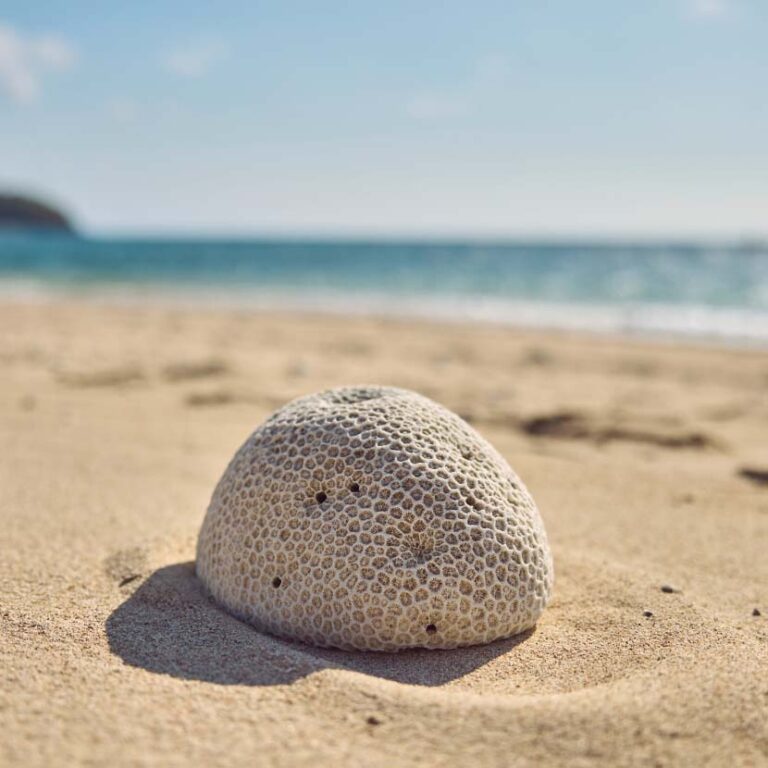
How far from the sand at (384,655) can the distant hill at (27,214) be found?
111436mm

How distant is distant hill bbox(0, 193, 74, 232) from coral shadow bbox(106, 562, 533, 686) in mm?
115792

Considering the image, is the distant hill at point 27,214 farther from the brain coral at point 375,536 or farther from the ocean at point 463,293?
the brain coral at point 375,536

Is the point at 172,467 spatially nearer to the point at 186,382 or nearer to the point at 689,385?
the point at 186,382

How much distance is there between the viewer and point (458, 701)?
2.28 m

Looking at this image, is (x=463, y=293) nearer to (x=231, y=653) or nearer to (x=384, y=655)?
(x=384, y=655)

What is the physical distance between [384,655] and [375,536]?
386mm

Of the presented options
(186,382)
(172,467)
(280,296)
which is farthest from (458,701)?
(280,296)

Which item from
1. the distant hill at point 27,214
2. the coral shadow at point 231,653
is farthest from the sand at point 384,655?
the distant hill at point 27,214

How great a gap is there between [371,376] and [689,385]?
339 centimetres

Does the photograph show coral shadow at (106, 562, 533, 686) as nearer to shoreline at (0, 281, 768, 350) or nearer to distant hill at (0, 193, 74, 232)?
shoreline at (0, 281, 768, 350)

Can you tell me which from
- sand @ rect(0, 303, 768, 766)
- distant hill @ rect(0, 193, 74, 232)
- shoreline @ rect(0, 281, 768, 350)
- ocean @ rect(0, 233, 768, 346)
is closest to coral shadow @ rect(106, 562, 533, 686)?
sand @ rect(0, 303, 768, 766)

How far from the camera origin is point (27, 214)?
10869 cm

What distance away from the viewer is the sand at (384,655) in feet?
6.88

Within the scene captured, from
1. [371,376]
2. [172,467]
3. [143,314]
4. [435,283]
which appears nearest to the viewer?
[172,467]
